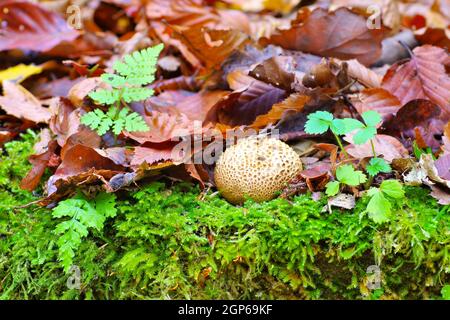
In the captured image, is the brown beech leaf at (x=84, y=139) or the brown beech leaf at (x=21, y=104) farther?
the brown beech leaf at (x=21, y=104)

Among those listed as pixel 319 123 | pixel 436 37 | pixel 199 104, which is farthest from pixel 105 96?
pixel 436 37

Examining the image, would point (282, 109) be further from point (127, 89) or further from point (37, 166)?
point (37, 166)

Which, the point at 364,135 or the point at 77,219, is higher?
the point at 364,135

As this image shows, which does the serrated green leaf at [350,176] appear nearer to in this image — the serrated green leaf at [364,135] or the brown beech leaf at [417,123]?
the serrated green leaf at [364,135]

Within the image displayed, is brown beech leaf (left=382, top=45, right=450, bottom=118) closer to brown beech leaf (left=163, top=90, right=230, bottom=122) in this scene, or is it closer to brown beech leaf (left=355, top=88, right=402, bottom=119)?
brown beech leaf (left=355, top=88, right=402, bottom=119)

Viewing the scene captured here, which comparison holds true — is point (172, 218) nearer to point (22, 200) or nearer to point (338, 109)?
point (22, 200)

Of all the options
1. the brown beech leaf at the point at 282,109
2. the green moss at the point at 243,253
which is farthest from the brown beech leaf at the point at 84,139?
the brown beech leaf at the point at 282,109

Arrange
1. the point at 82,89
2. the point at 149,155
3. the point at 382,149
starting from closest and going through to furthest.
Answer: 1. the point at 149,155
2. the point at 382,149
3. the point at 82,89

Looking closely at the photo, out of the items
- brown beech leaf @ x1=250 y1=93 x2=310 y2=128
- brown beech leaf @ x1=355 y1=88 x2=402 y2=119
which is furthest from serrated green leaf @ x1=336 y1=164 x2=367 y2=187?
brown beech leaf @ x1=355 y1=88 x2=402 y2=119
